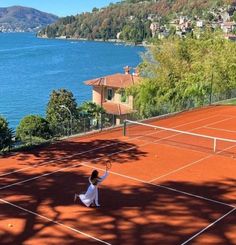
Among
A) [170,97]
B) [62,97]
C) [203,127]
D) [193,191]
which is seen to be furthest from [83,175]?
[62,97]

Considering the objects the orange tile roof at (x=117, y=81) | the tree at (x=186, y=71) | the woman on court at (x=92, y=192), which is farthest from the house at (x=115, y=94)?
the woman on court at (x=92, y=192)

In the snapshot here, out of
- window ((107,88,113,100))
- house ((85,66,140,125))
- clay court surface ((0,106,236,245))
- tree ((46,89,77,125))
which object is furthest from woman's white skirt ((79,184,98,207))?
window ((107,88,113,100))

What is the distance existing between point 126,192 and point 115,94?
4281 cm

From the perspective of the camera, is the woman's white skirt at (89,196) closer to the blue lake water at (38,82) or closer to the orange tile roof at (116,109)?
the orange tile roof at (116,109)

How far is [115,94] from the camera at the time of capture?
56.1 m

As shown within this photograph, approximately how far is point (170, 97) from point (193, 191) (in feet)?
79.8

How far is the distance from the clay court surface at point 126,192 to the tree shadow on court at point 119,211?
0.07ft

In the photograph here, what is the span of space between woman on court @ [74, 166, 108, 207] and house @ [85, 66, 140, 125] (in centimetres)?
3658

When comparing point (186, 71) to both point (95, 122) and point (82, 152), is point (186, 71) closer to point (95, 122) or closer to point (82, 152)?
point (95, 122)

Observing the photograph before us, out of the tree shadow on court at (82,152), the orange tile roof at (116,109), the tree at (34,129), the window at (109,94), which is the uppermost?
the tree shadow on court at (82,152)

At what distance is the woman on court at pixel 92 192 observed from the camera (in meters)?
11.9

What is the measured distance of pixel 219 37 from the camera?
140 feet

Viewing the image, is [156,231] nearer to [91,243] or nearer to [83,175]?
[91,243]

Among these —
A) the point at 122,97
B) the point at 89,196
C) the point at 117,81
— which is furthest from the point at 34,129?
the point at 117,81
